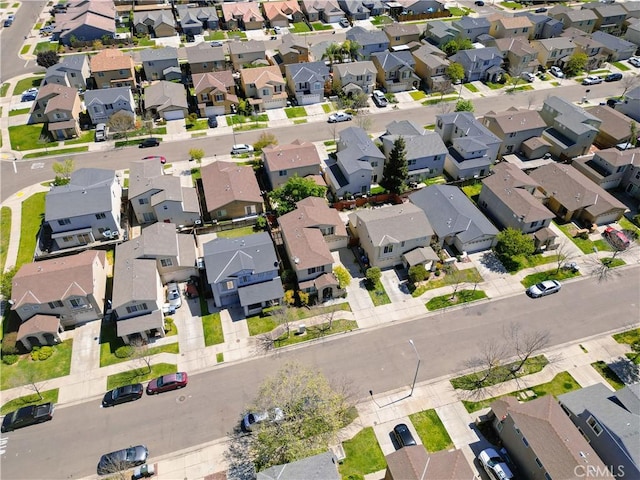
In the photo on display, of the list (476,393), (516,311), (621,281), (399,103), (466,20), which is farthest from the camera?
(466,20)

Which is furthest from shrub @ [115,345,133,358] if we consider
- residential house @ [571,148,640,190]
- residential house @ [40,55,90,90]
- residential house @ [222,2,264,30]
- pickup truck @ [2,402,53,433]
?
residential house @ [222,2,264,30]

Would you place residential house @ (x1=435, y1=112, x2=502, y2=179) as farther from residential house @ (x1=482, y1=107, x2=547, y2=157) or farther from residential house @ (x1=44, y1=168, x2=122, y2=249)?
residential house @ (x1=44, y1=168, x2=122, y2=249)

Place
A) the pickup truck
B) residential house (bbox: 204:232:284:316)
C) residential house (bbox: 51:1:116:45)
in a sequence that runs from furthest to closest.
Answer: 1. residential house (bbox: 51:1:116:45)
2. residential house (bbox: 204:232:284:316)
3. the pickup truck

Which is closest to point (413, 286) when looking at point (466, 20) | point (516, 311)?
point (516, 311)

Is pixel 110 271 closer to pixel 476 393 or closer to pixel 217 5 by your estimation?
pixel 476 393

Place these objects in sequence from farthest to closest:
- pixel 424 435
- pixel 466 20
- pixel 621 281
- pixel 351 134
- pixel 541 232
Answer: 1. pixel 466 20
2. pixel 351 134
3. pixel 541 232
4. pixel 621 281
5. pixel 424 435

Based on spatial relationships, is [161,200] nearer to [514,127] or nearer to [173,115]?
[173,115]

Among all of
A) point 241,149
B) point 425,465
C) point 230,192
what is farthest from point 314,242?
point 241,149
